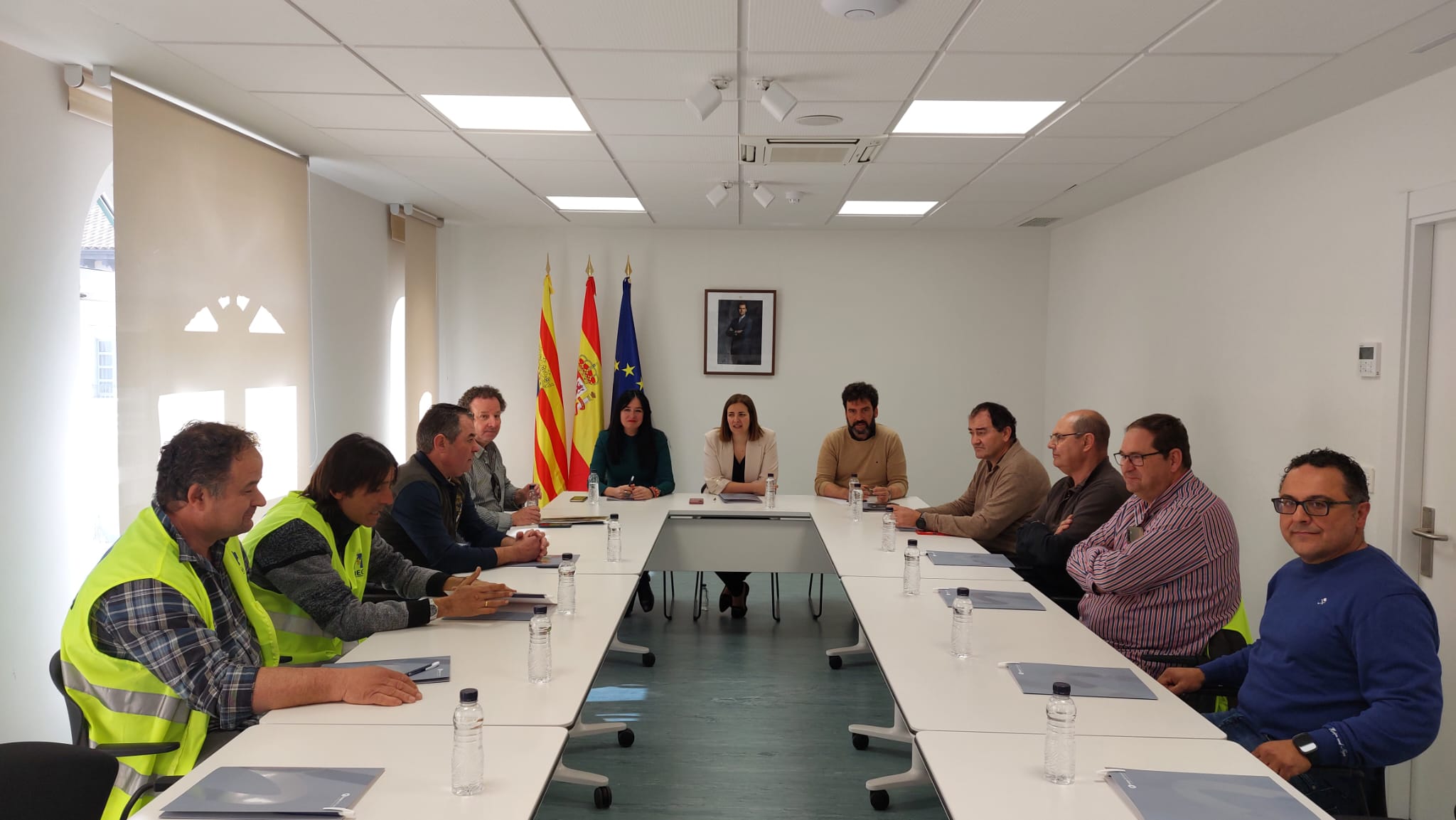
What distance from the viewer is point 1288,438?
4160mm

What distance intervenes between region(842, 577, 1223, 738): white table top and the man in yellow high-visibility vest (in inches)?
48.7

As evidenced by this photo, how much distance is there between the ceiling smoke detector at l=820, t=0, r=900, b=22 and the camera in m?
2.57

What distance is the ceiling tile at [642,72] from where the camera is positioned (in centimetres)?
310

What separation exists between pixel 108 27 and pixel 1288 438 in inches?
191

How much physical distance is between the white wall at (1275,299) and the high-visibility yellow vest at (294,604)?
3708 millimetres

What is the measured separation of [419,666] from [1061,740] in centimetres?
155

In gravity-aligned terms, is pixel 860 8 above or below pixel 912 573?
above

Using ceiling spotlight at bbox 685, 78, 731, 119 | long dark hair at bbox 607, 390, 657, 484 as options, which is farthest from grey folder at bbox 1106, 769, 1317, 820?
long dark hair at bbox 607, 390, 657, 484

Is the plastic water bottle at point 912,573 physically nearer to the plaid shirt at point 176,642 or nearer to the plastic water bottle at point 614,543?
the plastic water bottle at point 614,543

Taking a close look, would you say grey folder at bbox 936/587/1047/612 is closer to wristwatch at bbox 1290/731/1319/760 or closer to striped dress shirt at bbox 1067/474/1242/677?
striped dress shirt at bbox 1067/474/1242/677

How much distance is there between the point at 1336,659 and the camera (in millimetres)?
2180

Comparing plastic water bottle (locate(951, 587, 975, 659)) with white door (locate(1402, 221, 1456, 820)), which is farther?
white door (locate(1402, 221, 1456, 820))

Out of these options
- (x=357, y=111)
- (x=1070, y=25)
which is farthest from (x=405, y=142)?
(x=1070, y=25)

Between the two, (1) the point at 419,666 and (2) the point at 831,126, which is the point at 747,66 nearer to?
(2) the point at 831,126
